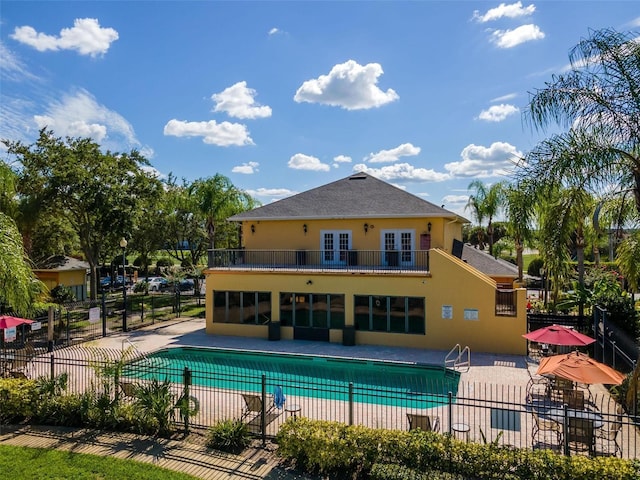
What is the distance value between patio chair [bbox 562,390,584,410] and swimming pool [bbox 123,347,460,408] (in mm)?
3711

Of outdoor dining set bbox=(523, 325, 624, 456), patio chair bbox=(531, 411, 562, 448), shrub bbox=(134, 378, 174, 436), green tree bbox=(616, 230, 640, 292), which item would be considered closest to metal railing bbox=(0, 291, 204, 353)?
shrub bbox=(134, 378, 174, 436)

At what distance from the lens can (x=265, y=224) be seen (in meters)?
25.0

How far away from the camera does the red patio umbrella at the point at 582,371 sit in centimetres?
955

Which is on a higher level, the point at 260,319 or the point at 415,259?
the point at 415,259

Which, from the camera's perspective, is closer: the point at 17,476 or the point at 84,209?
the point at 17,476

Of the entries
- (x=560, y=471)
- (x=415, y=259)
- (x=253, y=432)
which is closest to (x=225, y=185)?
(x=415, y=259)

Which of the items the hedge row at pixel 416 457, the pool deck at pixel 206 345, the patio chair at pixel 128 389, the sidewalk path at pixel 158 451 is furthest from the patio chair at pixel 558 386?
the patio chair at pixel 128 389

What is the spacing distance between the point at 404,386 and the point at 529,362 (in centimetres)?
554

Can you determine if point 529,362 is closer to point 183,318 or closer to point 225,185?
point 183,318

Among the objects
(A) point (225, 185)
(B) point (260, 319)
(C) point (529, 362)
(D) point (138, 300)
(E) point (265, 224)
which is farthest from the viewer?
(D) point (138, 300)

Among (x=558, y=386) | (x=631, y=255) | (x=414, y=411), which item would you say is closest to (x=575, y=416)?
(x=558, y=386)

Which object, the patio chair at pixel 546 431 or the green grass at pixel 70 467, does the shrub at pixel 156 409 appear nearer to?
the green grass at pixel 70 467

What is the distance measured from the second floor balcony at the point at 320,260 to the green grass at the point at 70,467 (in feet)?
43.3

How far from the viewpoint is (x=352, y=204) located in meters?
24.0
